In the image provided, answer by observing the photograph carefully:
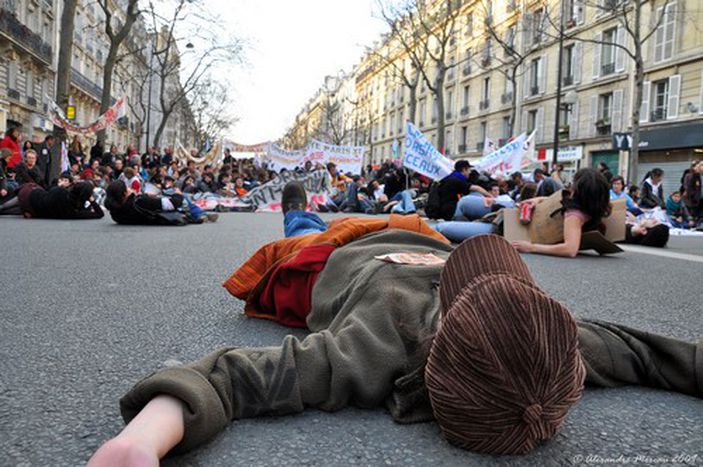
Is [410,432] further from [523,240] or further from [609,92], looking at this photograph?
[609,92]

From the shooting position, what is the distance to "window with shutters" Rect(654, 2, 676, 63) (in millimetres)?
24766

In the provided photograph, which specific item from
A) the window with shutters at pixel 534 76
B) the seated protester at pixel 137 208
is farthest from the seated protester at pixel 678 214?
the window with shutters at pixel 534 76

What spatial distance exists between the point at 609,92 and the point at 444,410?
30.8 metres

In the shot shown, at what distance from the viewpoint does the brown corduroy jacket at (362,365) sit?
1.34 meters

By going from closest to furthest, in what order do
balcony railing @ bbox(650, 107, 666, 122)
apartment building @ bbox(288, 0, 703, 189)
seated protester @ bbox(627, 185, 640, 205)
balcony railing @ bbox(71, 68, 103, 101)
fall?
seated protester @ bbox(627, 185, 640, 205) < apartment building @ bbox(288, 0, 703, 189) < balcony railing @ bbox(650, 107, 666, 122) < balcony railing @ bbox(71, 68, 103, 101)

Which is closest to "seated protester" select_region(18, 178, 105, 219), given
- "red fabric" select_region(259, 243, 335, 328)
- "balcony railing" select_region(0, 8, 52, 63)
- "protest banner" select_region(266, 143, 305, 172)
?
"red fabric" select_region(259, 243, 335, 328)

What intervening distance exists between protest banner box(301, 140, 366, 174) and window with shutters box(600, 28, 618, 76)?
1431 cm

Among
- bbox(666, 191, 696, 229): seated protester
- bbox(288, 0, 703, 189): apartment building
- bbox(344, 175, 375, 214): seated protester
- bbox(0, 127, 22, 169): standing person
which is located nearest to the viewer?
bbox(666, 191, 696, 229): seated protester

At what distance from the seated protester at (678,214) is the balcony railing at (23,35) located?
92.2ft

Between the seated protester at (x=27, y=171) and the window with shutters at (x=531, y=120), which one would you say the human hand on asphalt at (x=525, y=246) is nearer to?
the seated protester at (x=27, y=171)

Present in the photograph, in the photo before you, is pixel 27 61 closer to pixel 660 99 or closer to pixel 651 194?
pixel 660 99

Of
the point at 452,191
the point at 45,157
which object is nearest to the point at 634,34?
the point at 452,191

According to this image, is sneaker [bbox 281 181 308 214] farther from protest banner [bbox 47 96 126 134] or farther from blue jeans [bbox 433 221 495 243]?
protest banner [bbox 47 96 126 134]

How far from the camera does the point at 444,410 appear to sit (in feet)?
4.41
